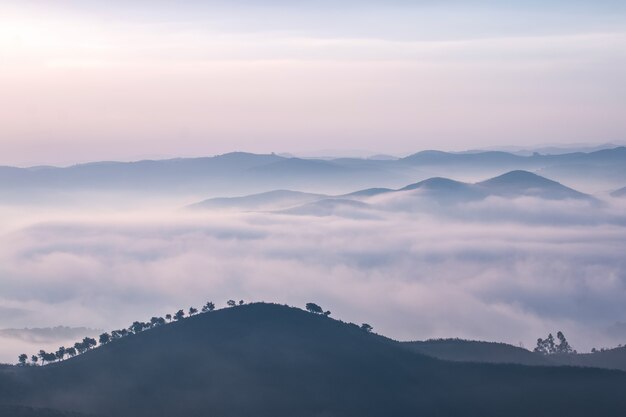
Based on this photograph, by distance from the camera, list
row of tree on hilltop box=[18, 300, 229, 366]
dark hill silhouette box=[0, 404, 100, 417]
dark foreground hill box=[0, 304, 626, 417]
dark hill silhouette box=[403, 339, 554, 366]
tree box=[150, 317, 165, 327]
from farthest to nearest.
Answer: tree box=[150, 317, 165, 327] → dark hill silhouette box=[403, 339, 554, 366] → row of tree on hilltop box=[18, 300, 229, 366] → dark foreground hill box=[0, 304, 626, 417] → dark hill silhouette box=[0, 404, 100, 417]

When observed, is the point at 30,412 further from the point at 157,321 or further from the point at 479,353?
the point at 479,353

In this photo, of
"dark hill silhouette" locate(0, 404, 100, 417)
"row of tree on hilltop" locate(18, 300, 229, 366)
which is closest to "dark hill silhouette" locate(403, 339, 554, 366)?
"row of tree on hilltop" locate(18, 300, 229, 366)

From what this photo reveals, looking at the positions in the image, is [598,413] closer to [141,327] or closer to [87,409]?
[87,409]

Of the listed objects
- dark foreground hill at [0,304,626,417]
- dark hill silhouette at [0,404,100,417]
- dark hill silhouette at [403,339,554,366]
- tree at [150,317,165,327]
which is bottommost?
dark hill silhouette at [0,404,100,417]

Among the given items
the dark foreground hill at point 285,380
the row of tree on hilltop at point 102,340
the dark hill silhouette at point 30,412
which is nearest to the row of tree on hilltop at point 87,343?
the row of tree on hilltop at point 102,340

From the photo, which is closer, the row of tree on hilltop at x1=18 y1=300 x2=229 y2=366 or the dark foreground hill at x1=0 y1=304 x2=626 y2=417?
the dark foreground hill at x1=0 y1=304 x2=626 y2=417

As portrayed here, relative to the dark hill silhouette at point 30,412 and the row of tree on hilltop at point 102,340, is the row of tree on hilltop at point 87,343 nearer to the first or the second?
the row of tree on hilltop at point 102,340

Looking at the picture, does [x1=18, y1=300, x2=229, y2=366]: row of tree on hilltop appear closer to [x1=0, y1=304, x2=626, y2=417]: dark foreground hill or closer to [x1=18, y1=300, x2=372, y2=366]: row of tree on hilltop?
[x1=18, y1=300, x2=372, y2=366]: row of tree on hilltop

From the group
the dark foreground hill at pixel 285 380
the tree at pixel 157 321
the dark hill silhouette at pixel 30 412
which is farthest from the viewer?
the tree at pixel 157 321
